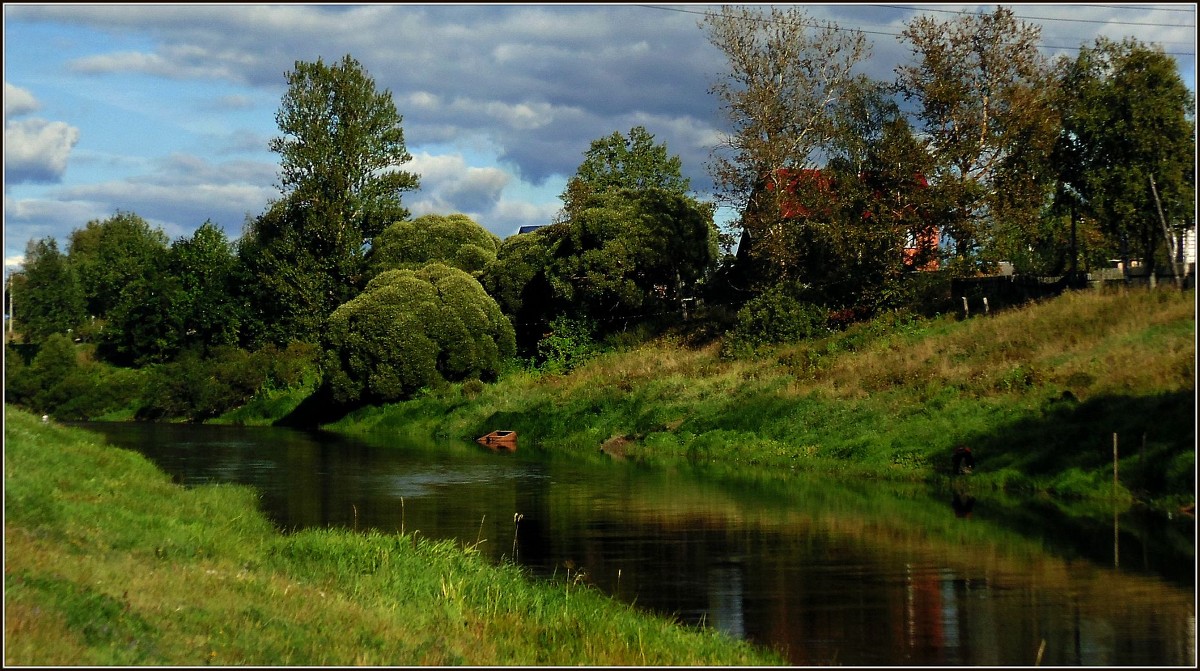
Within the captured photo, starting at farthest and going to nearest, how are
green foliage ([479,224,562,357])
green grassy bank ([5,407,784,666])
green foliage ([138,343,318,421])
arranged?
green foliage ([138,343,318,421]) → green foliage ([479,224,562,357]) → green grassy bank ([5,407,784,666])

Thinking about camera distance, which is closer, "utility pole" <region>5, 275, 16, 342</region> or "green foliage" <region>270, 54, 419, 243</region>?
"green foliage" <region>270, 54, 419, 243</region>

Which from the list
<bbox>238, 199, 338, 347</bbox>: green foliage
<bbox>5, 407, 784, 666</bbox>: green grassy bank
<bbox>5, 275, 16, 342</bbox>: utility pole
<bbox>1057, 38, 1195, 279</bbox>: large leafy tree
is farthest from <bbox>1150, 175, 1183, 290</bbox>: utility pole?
<bbox>5, 275, 16, 342</bbox>: utility pole

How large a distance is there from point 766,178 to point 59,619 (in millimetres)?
50628

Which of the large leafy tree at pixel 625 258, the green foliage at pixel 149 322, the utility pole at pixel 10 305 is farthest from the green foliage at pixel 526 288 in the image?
the utility pole at pixel 10 305

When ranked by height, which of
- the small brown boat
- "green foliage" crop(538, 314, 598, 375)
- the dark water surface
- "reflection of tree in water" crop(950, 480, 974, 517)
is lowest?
the dark water surface

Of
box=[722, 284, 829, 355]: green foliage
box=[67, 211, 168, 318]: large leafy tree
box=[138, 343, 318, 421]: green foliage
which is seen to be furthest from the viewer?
box=[67, 211, 168, 318]: large leafy tree

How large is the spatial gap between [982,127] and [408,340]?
102 feet

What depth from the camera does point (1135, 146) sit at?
146ft

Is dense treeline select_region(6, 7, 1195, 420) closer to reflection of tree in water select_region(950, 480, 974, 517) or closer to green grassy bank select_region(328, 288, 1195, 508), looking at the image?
green grassy bank select_region(328, 288, 1195, 508)

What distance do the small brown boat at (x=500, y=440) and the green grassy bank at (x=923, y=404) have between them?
3.48 feet

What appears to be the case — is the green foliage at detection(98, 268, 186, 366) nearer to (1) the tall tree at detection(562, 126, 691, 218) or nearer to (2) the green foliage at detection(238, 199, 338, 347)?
(2) the green foliage at detection(238, 199, 338, 347)

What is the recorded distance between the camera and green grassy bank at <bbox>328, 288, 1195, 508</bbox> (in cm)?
3116

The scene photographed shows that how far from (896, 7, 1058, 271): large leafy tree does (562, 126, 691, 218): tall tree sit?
101ft

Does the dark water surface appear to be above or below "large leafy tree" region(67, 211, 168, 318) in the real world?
below
